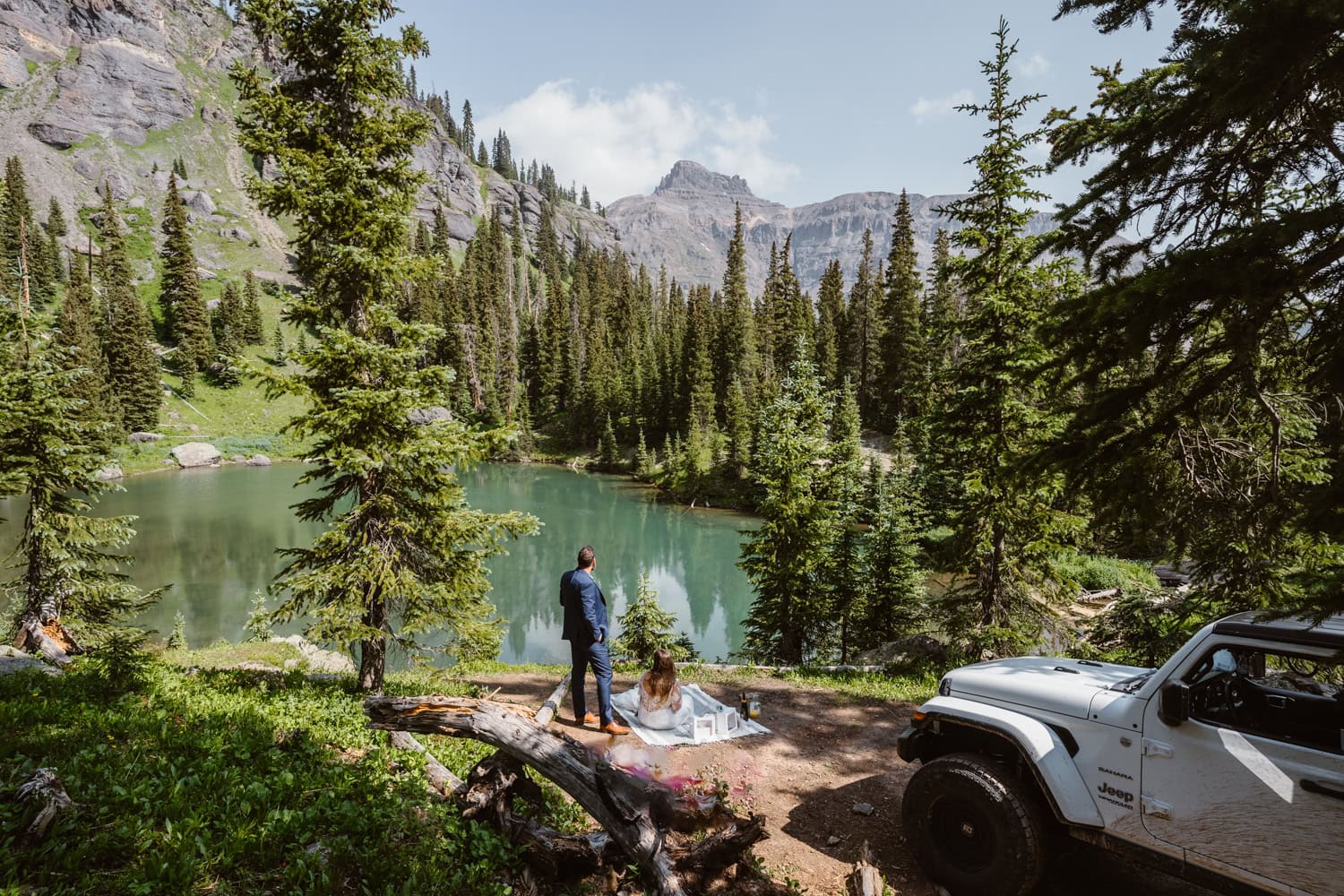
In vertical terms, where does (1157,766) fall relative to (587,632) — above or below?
above

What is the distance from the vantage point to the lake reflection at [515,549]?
25.2 meters

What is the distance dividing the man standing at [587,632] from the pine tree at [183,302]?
79462 millimetres

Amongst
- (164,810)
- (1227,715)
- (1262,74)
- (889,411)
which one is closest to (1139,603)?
(1227,715)

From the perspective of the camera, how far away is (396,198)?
30.7 ft

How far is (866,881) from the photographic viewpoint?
4.75m

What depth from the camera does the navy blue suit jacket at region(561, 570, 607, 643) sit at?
7930 millimetres

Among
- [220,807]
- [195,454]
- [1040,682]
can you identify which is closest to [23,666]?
[220,807]

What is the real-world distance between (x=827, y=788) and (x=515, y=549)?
34.3m

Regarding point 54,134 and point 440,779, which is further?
point 54,134

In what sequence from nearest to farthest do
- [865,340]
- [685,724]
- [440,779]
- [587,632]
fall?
1. [440,779]
2. [587,632]
3. [685,724]
4. [865,340]

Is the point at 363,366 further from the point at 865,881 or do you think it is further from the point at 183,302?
the point at 183,302

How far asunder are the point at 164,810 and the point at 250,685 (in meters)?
5.24

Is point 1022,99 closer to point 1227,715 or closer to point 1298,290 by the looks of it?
point 1298,290

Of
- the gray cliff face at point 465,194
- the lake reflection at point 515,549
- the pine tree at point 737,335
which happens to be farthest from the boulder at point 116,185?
the pine tree at point 737,335
